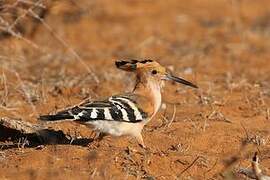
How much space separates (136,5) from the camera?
14953 mm

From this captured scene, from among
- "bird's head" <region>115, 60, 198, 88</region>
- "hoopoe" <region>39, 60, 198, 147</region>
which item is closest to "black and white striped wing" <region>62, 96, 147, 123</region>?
"hoopoe" <region>39, 60, 198, 147</region>

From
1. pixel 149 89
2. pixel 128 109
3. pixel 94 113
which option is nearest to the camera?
pixel 94 113

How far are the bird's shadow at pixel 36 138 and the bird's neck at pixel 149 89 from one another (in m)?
0.56

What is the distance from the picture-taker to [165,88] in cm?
850

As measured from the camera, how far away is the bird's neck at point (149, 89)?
615 cm

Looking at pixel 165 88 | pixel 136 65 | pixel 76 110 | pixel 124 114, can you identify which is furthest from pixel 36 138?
pixel 165 88

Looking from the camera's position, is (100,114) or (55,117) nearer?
(55,117)

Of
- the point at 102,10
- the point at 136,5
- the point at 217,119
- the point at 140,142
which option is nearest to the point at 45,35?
the point at 102,10

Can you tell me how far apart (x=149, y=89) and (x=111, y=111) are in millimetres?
633

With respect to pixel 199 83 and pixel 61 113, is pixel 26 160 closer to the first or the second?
pixel 61 113

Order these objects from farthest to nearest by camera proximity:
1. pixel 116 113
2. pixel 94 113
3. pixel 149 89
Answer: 1. pixel 149 89
2. pixel 116 113
3. pixel 94 113

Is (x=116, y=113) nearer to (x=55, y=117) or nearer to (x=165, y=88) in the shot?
(x=55, y=117)

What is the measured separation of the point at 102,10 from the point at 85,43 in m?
2.45

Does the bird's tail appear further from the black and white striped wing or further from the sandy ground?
the sandy ground
